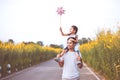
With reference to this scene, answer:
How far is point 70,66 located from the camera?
8703mm

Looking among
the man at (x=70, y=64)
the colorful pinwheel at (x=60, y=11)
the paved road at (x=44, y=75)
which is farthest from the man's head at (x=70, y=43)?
the paved road at (x=44, y=75)

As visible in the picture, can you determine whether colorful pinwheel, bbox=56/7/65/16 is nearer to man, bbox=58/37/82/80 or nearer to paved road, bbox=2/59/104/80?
man, bbox=58/37/82/80

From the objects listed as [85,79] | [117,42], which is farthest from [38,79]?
[117,42]

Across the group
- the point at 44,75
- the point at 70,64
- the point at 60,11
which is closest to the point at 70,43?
the point at 70,64

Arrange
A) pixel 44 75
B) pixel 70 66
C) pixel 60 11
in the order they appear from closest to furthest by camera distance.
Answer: pixel 70 66
pixel 60 11
pixel 44 75

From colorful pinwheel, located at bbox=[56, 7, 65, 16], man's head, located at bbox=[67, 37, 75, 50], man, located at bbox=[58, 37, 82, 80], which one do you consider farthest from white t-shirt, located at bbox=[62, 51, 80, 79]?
colorful pinwheel, located at bbox=[56, 7, 65, 16]

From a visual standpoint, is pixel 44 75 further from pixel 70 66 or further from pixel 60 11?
pixel 70 66

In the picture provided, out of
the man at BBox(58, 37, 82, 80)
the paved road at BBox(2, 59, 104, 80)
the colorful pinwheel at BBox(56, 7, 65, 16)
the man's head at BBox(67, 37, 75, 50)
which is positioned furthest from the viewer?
the paved road at BBox(2, 59, 104, 80)

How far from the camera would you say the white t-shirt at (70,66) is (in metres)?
8.67

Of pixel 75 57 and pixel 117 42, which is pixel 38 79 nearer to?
pixel 117 42

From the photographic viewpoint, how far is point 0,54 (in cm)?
2834

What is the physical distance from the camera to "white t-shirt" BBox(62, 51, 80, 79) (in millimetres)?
8672

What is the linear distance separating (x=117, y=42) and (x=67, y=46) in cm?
1139

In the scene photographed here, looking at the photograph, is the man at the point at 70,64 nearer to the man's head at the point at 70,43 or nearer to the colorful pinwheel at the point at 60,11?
the man's head at the point at 70,43
